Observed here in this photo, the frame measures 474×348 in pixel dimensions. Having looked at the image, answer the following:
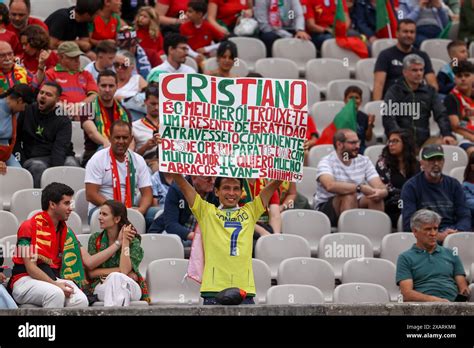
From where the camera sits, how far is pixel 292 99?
12.1 meters

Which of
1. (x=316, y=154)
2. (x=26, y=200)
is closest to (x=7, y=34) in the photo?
(x=26, y=200)

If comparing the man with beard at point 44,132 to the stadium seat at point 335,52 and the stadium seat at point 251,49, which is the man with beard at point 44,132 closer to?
the stadium seat at point 251,49

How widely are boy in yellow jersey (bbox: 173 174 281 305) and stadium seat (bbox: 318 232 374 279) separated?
99.9 inches

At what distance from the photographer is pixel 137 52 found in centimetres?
1748

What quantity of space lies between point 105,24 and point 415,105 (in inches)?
139

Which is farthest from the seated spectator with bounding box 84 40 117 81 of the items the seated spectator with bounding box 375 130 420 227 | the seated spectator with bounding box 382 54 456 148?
the seated spectator with bounding box 375 130 420 227

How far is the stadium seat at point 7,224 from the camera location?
46.0 feet

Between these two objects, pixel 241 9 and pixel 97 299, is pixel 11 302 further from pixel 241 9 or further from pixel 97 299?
pixel 241 9

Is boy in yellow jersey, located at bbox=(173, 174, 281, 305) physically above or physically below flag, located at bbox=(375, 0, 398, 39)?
below

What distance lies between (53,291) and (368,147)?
521 cm

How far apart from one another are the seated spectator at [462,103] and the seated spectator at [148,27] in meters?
3.29

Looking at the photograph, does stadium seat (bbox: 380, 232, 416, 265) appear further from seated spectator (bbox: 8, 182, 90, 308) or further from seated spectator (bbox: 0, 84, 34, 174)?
seated spectator (bbox: 0, 84, 34, 174)

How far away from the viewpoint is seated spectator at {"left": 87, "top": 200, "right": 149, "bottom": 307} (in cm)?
1268

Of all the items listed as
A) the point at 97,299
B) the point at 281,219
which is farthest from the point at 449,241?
the point at 97,299
